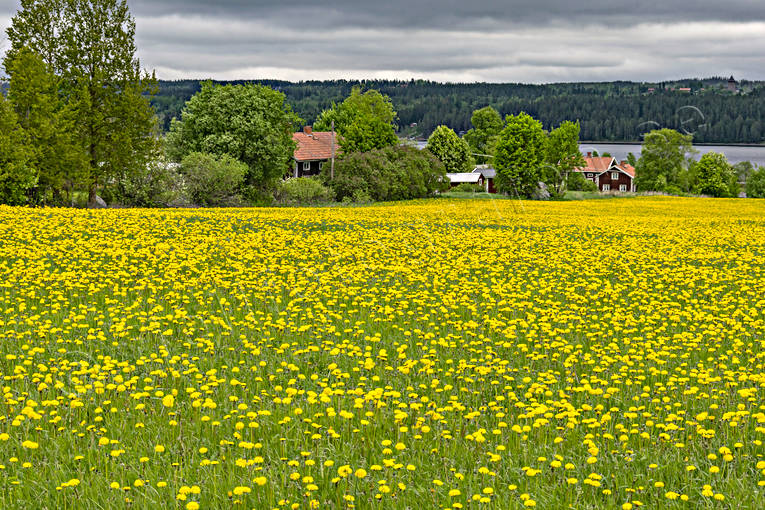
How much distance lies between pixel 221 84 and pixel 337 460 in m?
64.7

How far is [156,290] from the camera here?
12.3m

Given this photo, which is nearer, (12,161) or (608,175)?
(12,161)

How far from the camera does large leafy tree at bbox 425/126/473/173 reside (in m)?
109

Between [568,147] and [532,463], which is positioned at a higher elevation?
[568,147]

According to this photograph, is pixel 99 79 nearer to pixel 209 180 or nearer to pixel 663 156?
pixel 209 180

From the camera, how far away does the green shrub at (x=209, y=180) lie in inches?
1892

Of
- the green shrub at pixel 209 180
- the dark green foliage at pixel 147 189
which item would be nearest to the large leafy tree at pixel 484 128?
the green shrub at pixel 209 180

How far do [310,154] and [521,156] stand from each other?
4009 cm

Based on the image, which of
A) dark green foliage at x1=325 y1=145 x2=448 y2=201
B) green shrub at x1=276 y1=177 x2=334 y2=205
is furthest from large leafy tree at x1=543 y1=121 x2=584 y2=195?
green shrub at x1=276 y1=177 x2=334 y2=205

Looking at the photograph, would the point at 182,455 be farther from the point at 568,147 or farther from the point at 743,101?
the point at 743,101

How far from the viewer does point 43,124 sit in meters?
34.8

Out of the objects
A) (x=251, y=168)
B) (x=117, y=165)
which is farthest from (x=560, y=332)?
(x=251, y=168)

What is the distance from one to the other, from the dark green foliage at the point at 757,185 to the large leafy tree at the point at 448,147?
63609 millimetres

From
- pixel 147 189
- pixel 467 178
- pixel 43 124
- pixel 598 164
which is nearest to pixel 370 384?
pixel 43 124
